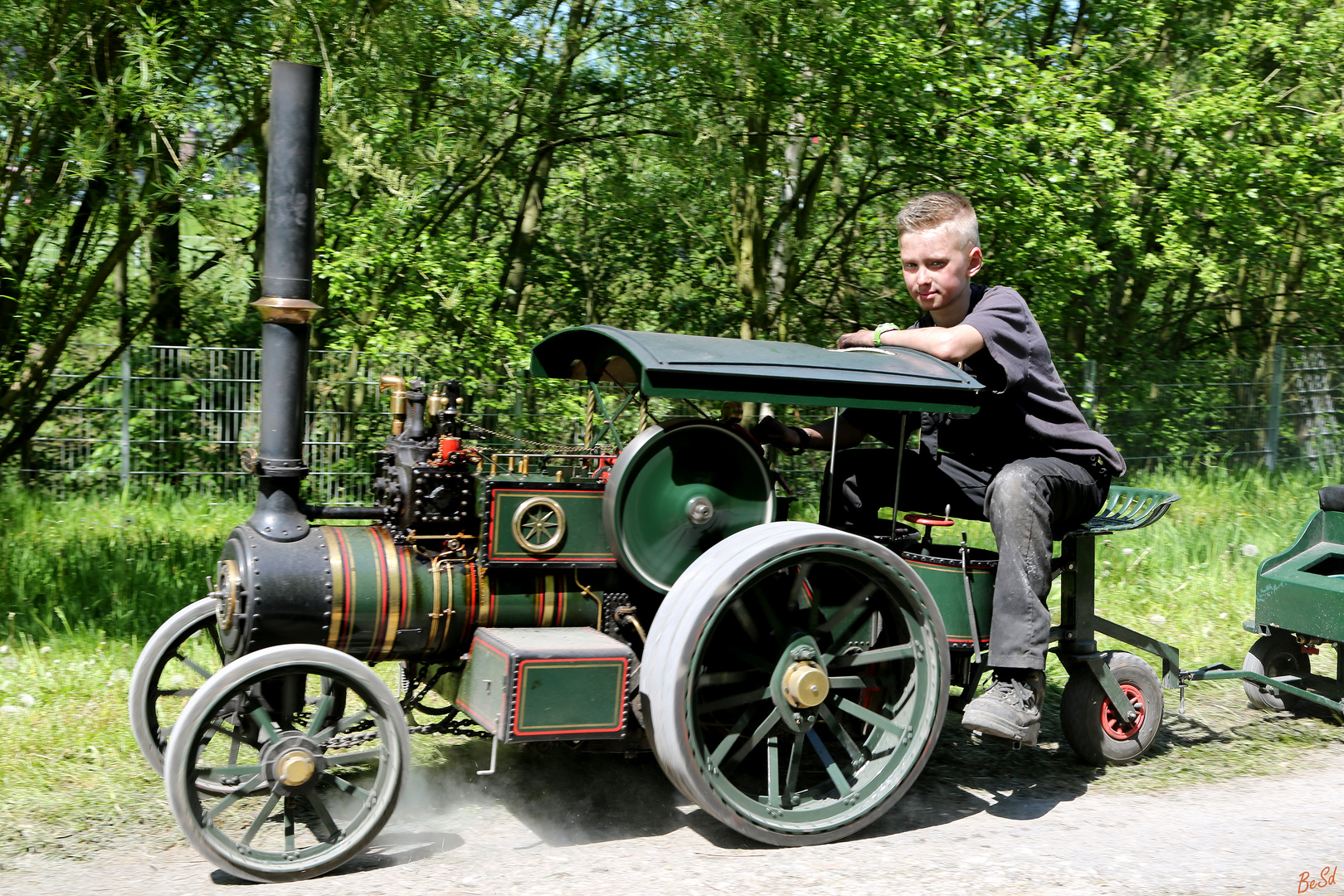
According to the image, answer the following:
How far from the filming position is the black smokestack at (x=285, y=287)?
3.50 meters

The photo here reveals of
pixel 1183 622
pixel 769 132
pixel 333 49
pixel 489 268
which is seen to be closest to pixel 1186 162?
pixel 769 132

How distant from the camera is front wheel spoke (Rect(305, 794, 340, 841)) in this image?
328 cm

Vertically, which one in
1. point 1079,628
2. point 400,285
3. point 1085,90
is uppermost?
point 1085,90

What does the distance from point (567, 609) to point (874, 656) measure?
0.95m

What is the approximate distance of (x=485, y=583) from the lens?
12.0 feet

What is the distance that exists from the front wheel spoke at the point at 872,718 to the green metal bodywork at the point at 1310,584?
2.07 m

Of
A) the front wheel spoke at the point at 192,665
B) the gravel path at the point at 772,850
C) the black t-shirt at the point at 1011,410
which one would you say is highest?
the black t-shirt at the point at 1011,410

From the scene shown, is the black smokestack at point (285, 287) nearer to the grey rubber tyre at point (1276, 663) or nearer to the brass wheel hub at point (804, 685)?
the brass wheel hub at point (804, 685)

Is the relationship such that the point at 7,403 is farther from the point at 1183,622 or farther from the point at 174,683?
the point at 1183,622

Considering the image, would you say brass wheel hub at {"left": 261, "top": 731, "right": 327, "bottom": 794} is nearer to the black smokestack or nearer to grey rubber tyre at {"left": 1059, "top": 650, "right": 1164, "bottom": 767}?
the black smokestack

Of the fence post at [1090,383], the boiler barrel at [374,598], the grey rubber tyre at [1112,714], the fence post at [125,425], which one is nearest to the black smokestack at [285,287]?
the boiler barrel at [374,598]

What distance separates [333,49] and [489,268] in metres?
1.57

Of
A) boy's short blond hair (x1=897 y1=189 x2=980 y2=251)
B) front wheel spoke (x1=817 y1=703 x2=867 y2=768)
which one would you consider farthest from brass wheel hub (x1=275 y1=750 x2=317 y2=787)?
boy's short blond hair (x1=897 y1=189 x2=980 y2=251)

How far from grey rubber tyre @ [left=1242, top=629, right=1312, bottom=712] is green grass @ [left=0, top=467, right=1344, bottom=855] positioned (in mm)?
67
